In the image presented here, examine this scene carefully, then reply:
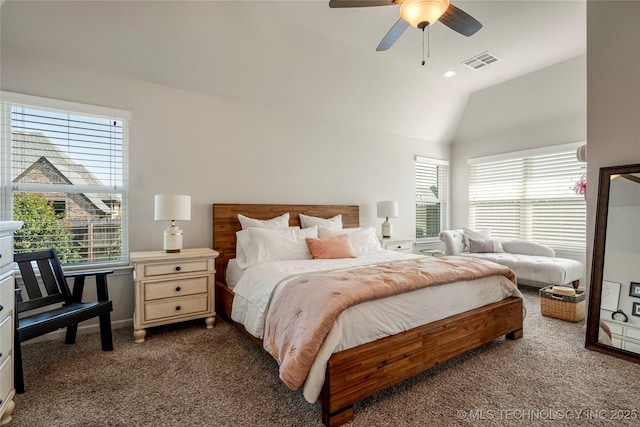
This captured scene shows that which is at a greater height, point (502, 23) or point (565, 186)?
point (502, 23)

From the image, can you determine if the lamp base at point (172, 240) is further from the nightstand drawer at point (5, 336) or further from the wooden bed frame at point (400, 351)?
the nightstand drawer at point (5, 336)

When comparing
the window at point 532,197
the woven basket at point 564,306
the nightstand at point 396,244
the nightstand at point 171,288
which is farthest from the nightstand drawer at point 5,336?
the window at point 532,197

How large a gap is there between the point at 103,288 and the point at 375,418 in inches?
90.5

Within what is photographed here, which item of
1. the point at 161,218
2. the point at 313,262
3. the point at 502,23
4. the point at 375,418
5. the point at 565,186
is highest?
the point at 502,23

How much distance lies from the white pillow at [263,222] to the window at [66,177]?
1.17 m

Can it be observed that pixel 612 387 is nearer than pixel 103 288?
Yes

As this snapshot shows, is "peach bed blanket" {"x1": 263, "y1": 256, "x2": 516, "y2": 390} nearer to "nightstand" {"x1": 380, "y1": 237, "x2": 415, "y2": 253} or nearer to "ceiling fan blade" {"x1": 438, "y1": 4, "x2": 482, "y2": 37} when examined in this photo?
"ceiling fan blade" {"x1": 438, "y1": 4, "x2": 482, "y2": 37}

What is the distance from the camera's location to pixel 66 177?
9.23ft

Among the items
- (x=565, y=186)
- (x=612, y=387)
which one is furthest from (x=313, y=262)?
(x=565, y=186)

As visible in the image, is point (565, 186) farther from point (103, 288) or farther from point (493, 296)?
point (103, 288)

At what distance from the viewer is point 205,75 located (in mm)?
3293

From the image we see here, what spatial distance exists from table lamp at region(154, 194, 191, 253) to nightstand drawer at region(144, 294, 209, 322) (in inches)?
19.2

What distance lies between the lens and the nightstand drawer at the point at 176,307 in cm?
270

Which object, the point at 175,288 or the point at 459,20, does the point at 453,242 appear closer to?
the point at 459,20
